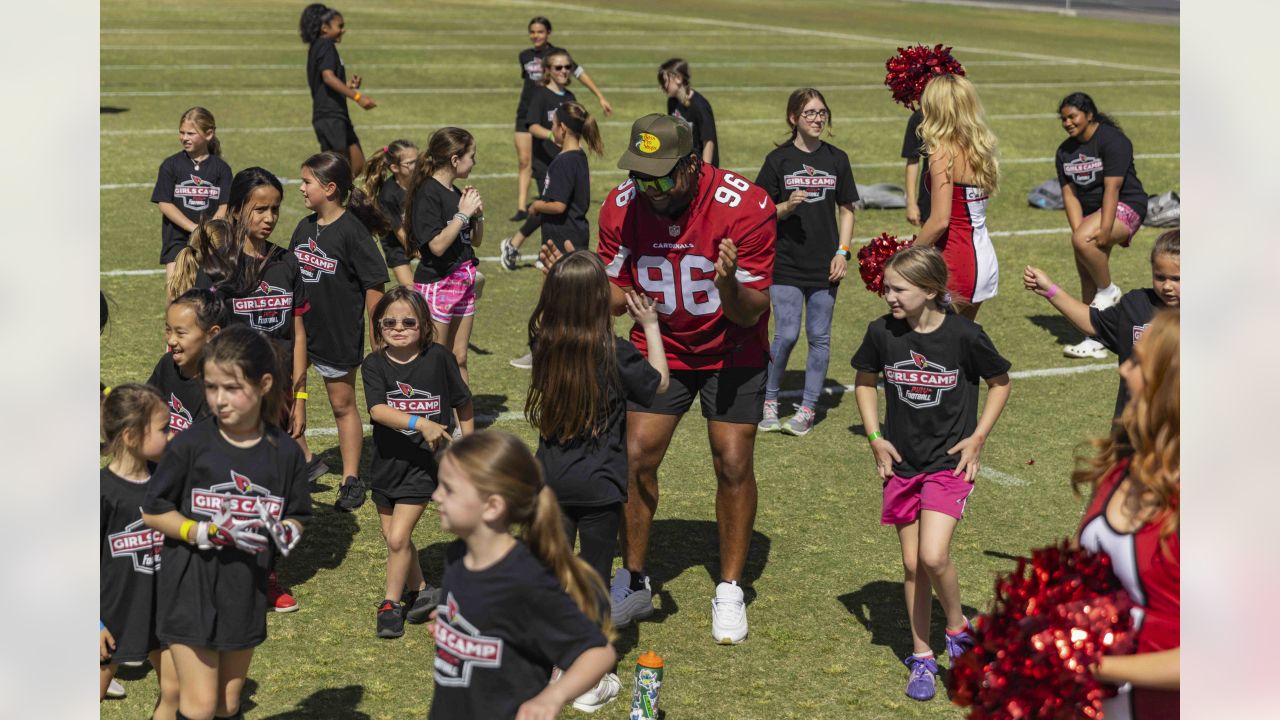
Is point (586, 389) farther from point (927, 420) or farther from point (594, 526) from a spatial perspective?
point (927, 420)

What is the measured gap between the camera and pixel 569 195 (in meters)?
10.4

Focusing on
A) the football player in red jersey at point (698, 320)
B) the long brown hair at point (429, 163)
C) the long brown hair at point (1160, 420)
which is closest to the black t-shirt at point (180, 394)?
the football player in red jersey at point (698, 320)

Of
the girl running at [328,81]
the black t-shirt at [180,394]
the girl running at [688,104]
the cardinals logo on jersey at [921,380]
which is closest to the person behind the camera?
the cardinals logo on jersey at [921,380]

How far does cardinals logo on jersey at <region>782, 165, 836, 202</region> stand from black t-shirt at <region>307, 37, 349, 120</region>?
7.51m

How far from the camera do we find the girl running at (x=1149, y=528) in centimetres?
325

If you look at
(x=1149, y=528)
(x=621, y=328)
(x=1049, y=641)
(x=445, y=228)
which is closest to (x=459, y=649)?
(x=1049, y=641)

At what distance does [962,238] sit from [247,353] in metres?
4.82

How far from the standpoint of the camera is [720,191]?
645 centimetres

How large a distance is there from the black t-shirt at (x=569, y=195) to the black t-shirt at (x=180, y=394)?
174 inches

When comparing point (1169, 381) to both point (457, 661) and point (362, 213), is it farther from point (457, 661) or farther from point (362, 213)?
point (362, 213)

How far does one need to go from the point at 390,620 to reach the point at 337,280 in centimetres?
218

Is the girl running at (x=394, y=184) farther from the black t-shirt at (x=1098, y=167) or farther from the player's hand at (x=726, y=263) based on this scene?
the black t-shirt at (x=1098, y=167)

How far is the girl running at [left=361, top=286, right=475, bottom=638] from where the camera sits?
21.2 feet
